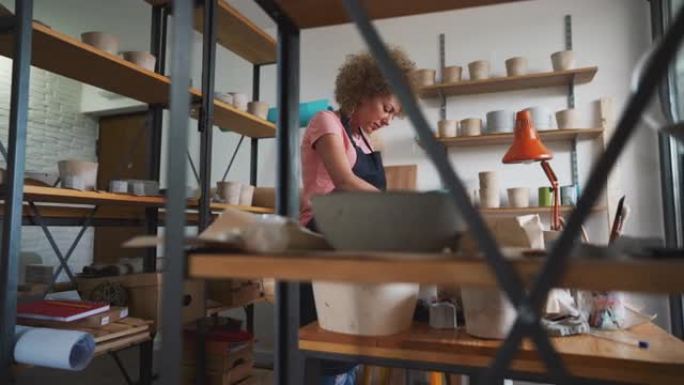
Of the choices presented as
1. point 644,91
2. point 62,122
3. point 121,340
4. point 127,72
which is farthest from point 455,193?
point 62,122

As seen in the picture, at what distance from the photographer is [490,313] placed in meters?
0.92

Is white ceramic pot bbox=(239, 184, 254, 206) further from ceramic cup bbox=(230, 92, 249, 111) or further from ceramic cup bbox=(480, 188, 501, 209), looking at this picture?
ceramic cup bbox=(480, 188, 501, 209)

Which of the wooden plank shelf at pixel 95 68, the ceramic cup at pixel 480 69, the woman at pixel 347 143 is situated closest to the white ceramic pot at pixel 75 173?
the wooden plank shelf at pixel 95 68

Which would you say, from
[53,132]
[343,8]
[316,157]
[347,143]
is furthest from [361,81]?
[53,132]

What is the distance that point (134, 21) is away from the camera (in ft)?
13.0

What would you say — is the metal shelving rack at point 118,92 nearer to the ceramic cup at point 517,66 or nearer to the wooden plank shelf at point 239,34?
the wooden plank shelf at point 239,34

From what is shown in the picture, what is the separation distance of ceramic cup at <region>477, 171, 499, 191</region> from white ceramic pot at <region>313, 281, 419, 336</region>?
1822mm

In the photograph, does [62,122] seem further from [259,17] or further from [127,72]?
[127,72]

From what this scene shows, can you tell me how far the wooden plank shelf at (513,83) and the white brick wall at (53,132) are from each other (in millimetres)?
3784

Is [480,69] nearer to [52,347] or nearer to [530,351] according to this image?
[530,351]

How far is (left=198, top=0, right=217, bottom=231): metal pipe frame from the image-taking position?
2.30 metres

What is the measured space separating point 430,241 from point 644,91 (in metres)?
0.26

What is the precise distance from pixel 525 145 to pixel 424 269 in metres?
1.35

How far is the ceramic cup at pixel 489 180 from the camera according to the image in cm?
265
